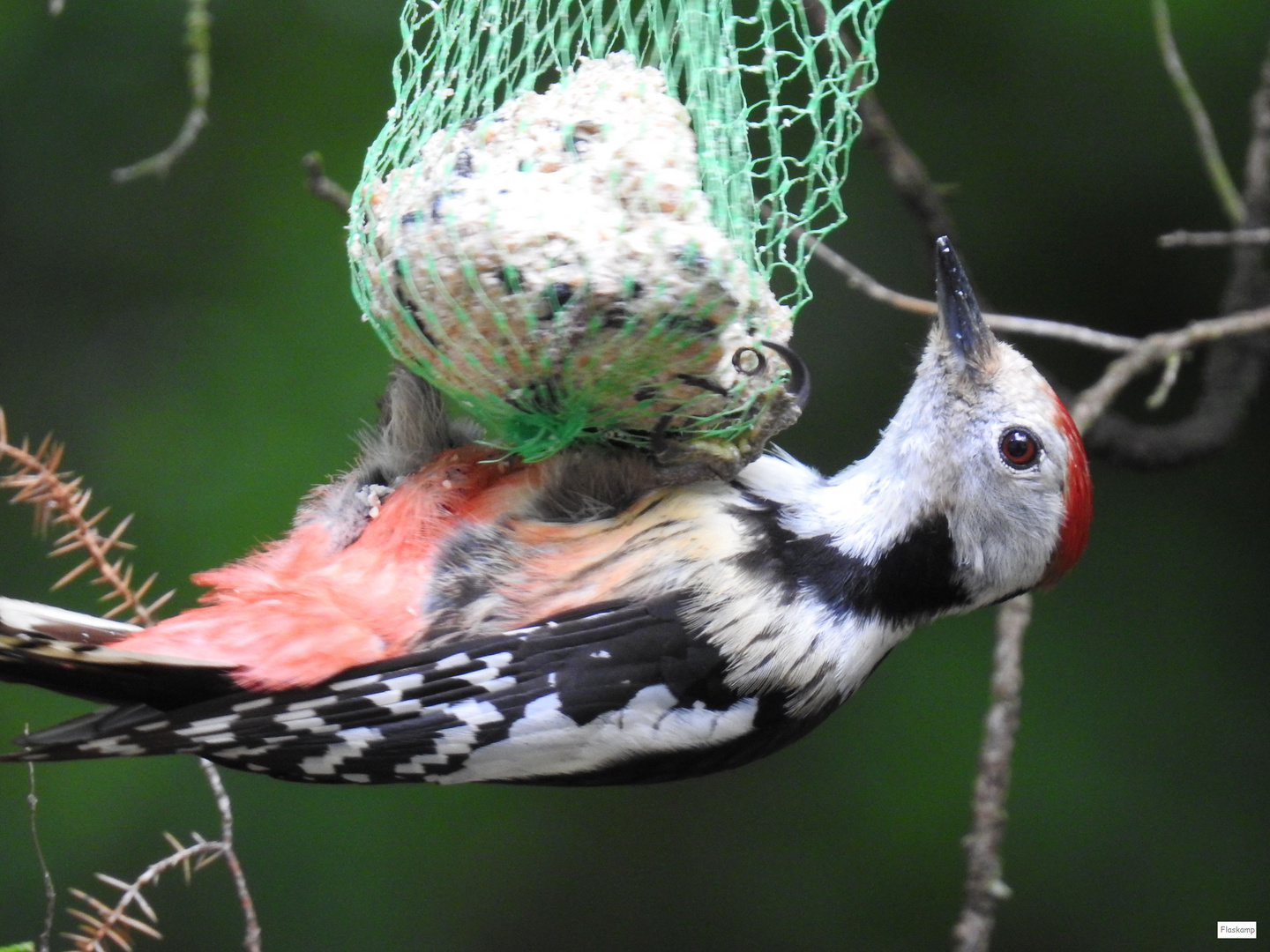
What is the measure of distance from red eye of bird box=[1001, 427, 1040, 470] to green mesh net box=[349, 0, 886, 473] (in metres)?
0.28

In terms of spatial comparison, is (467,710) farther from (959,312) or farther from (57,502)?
(959,312)

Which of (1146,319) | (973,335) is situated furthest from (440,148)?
(1146,319)

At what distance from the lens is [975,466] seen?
5.00 feet

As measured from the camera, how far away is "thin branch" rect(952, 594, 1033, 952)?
1763mm

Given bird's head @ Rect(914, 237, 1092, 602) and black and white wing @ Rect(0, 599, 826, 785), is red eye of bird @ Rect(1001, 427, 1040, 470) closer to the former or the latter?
bird's head @ Rect(914, 237, 1092, 602)

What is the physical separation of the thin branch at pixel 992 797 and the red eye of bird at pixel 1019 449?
324 mm

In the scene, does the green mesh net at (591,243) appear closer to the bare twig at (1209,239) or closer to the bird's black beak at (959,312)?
the bird's black beak at (959,312)

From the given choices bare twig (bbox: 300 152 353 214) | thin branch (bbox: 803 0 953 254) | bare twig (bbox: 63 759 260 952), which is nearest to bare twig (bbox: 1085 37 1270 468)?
thin branch (bbox: 803 0 953 254)

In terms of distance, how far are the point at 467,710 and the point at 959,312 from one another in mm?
715

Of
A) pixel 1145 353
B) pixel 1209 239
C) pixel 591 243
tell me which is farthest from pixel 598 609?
pixel 1209 239

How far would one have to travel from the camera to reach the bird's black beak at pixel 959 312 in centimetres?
151

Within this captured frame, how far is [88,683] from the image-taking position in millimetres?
1419

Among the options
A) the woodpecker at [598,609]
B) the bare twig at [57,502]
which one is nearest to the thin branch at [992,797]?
the woodpecker at [598,609]

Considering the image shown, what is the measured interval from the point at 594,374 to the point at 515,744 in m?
0.45
